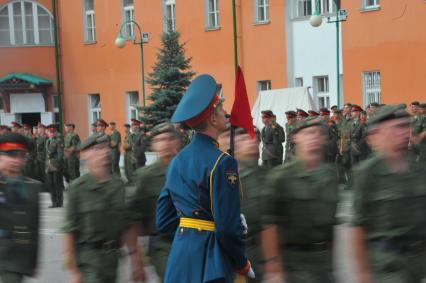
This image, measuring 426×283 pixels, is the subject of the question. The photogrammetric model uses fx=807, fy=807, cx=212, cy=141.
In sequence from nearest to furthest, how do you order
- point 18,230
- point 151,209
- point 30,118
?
point 18,230
point 151,209
point 30,118

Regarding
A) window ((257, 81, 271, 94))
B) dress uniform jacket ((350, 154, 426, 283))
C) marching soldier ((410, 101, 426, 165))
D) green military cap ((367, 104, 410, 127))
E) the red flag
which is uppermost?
the red flag

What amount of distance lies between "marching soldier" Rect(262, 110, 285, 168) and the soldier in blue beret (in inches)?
624

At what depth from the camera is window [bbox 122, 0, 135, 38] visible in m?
36.2

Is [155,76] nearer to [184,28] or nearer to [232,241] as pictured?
[184,28]

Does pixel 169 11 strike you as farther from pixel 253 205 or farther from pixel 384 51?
pixel 253 205

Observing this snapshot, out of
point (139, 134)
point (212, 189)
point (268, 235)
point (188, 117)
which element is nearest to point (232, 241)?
point (212, 189)

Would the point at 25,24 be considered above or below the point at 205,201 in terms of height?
above

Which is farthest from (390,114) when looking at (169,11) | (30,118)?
(30,118)

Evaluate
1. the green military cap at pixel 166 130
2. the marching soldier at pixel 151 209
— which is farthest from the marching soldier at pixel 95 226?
the green military cap at pixel 166 130

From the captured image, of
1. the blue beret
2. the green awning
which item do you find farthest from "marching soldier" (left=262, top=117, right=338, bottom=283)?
the green awning

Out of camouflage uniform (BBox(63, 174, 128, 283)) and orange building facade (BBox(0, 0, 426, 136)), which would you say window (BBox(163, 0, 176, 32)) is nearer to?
orange building facade (BBox(0, 0, 426, 136))

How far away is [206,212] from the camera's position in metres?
3.94

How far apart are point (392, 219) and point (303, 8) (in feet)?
80.7

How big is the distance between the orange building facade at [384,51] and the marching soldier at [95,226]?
1886cm
